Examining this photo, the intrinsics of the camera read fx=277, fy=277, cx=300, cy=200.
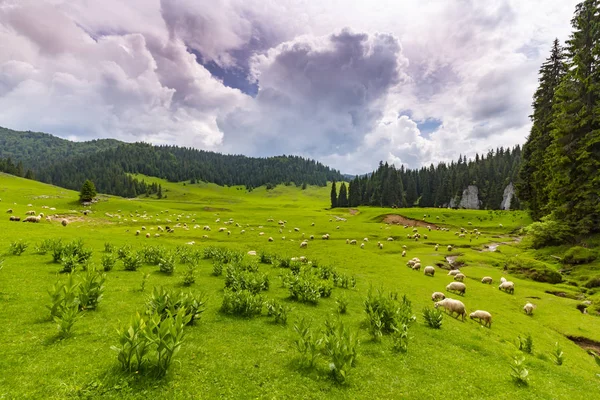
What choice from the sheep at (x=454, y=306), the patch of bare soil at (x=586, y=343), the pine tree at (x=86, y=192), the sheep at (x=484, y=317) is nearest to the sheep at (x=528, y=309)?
the patch of bare soil at (x=586, y=343)

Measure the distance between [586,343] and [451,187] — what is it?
479ft

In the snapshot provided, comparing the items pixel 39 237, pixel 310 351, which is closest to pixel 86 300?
pixel 310 351

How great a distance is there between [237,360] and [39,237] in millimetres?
29731

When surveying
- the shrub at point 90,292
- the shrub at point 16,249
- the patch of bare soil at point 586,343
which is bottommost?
the patch of bare soil at point 586,343

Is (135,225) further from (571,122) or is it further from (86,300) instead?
(571,122)

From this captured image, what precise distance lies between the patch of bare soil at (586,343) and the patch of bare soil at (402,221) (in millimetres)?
59217

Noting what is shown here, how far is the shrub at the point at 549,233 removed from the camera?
35281 mm

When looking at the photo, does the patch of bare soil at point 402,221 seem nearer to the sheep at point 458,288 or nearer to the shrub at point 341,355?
the sheep at point 458,288

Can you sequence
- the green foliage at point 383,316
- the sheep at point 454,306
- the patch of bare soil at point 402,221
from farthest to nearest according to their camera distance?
the patch of bare soil at point 402,221, the sheep at point 454,306, the green foliage at point 383,316

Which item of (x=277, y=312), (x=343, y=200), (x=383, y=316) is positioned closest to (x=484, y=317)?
(x=383, y=316)

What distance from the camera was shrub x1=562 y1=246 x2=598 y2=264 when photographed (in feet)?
102

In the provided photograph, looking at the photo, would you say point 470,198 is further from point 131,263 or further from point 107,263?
point 107,263

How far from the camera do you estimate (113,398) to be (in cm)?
656

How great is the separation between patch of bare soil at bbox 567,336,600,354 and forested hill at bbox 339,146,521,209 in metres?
120
